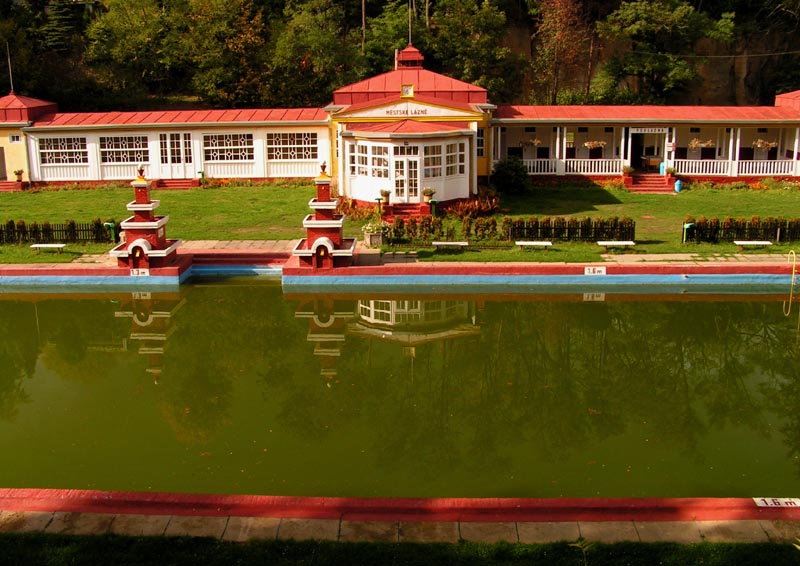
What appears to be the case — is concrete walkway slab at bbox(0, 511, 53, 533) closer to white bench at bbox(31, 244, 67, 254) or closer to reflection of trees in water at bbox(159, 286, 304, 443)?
reflection of trees in water at bbox(159, 286, 304, 443)

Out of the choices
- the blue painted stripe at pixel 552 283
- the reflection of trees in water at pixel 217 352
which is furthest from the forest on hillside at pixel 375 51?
the reflection of trees in water at pixel 217 352

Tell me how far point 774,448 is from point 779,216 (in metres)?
14.9

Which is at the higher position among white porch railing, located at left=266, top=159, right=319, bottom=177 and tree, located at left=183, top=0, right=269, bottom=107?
tree, located at left=183, top=0, right=269, bottom=107

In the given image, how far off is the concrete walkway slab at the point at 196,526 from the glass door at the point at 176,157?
23.0 meters

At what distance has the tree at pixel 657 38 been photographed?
37.7 m

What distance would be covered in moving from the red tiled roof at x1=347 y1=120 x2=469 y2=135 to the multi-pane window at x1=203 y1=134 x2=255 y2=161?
17.3 feet

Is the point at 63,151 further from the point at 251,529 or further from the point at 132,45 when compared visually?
the point at 251,529

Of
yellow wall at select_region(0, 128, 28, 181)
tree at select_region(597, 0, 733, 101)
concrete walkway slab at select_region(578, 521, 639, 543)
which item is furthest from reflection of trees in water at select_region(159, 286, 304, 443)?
tree at select_region(597, 0, 733, 101)

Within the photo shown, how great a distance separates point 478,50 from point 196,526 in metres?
32.2

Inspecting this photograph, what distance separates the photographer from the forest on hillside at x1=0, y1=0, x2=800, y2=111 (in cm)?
3678

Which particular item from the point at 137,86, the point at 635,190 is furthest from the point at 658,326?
the point at 137,86

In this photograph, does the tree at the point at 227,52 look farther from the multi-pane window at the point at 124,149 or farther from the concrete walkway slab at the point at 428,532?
the concrete walkway slab at the point at 428,532

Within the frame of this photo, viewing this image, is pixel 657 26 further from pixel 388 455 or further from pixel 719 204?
pixel 388 455

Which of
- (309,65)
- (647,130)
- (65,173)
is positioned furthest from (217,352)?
(309,65)
